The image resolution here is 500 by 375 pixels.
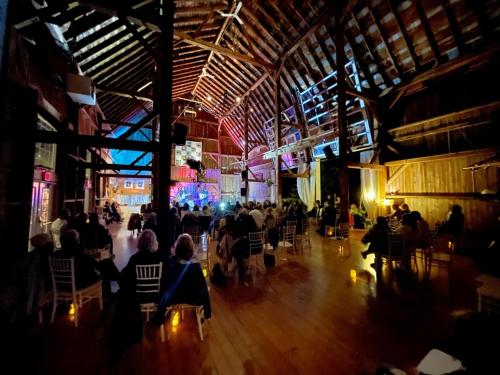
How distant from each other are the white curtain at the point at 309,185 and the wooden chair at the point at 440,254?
5512 mm

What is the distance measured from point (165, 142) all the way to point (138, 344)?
2.69 metres

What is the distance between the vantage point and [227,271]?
439cm

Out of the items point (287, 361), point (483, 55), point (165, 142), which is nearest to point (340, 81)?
point (483, 55)

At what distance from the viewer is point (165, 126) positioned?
11.9 ft

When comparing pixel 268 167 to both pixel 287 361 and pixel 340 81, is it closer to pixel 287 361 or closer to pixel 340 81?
pixel 340 81

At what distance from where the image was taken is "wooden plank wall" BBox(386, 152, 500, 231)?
6064 mm

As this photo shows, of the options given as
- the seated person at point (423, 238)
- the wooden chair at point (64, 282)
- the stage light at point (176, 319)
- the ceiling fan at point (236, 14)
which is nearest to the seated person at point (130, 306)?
the stage light at point (176, 319)

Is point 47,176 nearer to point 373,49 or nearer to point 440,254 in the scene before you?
point 440,254

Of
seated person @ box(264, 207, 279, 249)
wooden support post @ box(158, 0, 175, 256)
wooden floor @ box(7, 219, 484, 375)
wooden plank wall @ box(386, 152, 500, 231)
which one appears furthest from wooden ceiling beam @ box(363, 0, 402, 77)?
wooden floor @ box(7, 219, 484, 375)

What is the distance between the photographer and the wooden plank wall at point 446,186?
6064mm

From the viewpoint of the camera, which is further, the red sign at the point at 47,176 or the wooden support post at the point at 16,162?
the red sign at the point at 47,176

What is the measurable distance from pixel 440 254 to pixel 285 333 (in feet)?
14.0

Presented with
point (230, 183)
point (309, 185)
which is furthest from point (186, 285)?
point (230, 183)

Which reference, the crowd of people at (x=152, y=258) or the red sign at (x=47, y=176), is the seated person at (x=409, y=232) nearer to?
the crowd of people at (x=152, y=258)
